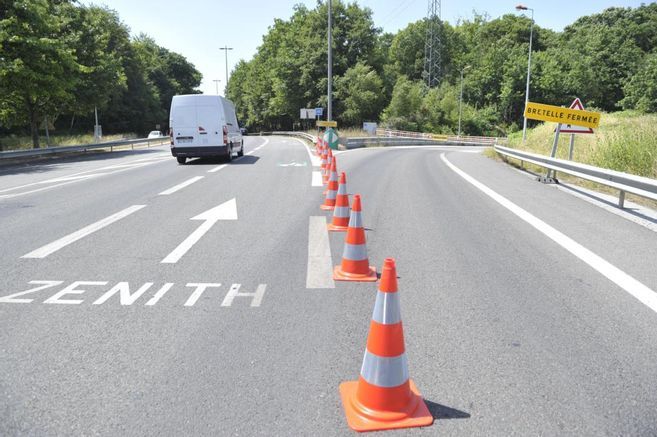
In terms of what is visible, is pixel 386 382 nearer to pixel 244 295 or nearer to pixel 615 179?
pixel 244 295

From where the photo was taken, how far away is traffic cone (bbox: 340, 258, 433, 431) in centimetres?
272

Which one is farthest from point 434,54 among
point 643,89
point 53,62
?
point 53,62

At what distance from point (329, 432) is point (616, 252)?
16.6ft

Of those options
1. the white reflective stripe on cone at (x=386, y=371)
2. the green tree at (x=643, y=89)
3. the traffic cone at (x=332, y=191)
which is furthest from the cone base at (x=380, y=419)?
the green tree at (x=643, y=89)

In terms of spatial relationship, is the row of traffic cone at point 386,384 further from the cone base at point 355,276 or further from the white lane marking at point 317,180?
the white lane marking at point 317,180

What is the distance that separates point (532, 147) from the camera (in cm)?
2234

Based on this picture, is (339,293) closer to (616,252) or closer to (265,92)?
(616,252)

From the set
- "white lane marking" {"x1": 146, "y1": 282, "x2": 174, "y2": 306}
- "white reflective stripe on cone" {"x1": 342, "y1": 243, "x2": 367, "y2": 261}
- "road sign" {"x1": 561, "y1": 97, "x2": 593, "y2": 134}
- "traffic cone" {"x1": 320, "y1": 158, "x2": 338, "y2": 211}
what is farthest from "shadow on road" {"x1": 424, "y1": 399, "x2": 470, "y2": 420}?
"road sign" {"x1": 561, "y1": 97, "x2": 593, "y2": 134}

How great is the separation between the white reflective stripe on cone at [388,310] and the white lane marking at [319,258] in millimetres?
2115

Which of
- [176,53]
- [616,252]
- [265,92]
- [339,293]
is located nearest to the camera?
[339,293]

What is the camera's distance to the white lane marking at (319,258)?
5.11m

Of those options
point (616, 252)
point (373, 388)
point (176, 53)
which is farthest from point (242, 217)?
point (176, 53)

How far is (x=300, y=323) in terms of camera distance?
402cm

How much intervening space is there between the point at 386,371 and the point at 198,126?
16635 mm
